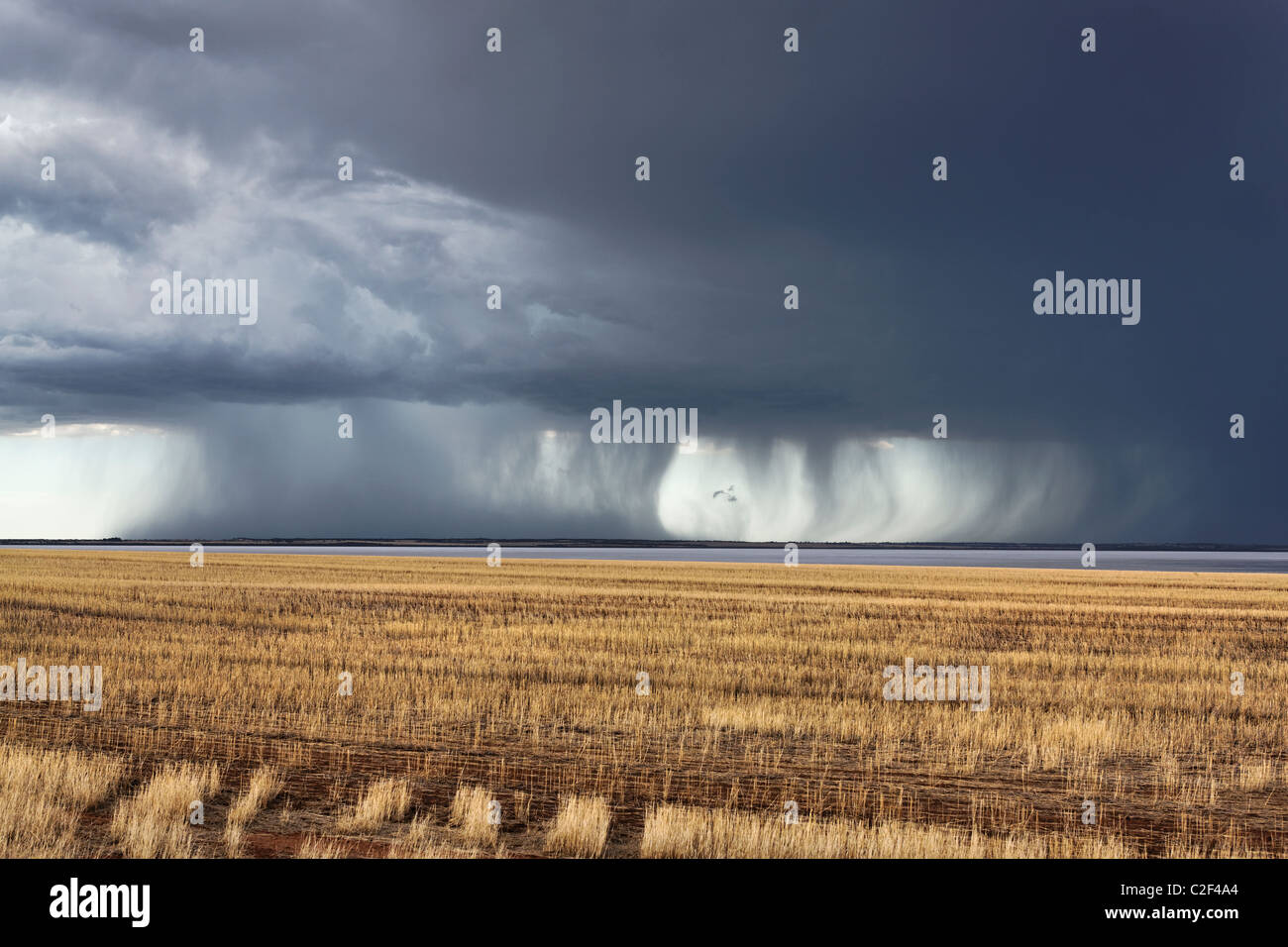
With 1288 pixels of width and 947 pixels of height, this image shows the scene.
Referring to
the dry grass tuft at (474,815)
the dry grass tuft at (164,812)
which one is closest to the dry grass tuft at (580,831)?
the dry grass tuft at (474,815)

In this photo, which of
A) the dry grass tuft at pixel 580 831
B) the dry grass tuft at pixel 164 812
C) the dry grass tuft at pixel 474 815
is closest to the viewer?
the dry grass tuft at pixel 164 812

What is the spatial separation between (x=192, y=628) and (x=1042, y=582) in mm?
57454

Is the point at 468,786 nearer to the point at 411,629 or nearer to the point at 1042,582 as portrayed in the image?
the point at 411,629

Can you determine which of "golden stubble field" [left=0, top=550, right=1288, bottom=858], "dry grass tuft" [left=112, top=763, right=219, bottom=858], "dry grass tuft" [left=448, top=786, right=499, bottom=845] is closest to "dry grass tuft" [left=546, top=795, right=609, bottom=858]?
"golden stubble field" [left=0, top=550, right=1288, bottom=858]

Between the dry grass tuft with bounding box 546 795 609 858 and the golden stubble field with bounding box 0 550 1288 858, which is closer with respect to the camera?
the dry grass tuft with bounding box 546 795 609 858

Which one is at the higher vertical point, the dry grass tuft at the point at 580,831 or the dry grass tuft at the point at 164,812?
the dry grass tuft at the point at 164,812

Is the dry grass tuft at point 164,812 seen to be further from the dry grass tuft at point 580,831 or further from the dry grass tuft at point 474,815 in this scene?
the dry grass tuft at point 580,831

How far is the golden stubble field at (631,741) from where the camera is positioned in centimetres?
1032

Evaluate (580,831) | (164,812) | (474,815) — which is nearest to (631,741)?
(474,815)

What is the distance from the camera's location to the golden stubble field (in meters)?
10.3

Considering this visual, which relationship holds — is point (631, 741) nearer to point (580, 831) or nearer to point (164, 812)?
point (580, 831)

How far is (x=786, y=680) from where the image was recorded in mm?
21422

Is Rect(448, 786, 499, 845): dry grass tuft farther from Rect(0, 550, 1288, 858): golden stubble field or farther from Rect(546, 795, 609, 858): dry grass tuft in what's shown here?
Rect(546, 795, 609, 858): dry grass tuft
